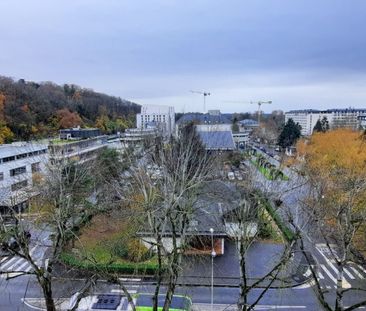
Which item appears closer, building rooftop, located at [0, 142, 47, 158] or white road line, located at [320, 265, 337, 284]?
white road line, located at [320, 265, 337, 284]

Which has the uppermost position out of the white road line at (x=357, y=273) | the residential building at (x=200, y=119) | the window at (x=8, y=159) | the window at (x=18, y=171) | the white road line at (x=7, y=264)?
the residential building at (x=200, y=119)

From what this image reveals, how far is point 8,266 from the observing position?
11.6m

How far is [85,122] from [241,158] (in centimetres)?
2352

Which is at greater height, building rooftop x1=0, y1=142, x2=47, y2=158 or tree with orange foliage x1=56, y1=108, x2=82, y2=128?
tree with orange foliage x1=56, y1=108, x2=82, y2=128

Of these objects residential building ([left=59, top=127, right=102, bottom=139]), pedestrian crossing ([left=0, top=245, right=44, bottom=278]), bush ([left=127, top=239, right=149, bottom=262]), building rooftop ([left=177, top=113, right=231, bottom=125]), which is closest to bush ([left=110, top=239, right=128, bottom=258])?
bush ([left=127, top=239, right=149, bottom=262])

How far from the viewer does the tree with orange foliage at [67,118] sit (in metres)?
35.9

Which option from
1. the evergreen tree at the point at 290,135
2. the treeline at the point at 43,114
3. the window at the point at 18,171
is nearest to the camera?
the window at the point at 18,171

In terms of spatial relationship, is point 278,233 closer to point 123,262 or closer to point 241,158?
point 123,262

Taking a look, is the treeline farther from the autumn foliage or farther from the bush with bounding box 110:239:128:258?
the autumn foliage

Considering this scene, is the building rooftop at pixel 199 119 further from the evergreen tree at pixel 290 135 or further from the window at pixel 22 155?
the window at pixel 22 155

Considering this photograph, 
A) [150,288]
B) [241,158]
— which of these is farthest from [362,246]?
[241,158]

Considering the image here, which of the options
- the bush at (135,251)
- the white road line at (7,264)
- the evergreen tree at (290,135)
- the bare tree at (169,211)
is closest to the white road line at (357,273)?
the bare tree at (169,211)

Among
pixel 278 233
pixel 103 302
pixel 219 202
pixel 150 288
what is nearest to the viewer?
pixel 103 302

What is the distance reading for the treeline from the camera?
28.5m
